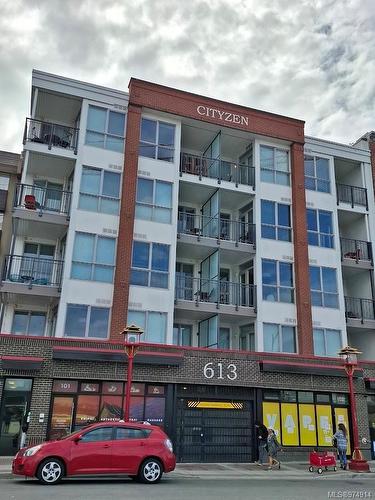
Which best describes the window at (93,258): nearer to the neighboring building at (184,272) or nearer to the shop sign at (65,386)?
the neighboring building at (184,272)

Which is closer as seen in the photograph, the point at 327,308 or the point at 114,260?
the point at 114,260

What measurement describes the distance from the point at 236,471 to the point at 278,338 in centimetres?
808

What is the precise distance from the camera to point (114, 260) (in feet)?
72.1

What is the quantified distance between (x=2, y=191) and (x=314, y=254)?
54.9 ft

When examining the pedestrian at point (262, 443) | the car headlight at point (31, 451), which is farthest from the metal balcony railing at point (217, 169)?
the car headlight at point (31, 451)

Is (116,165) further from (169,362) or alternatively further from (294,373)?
(294,373)

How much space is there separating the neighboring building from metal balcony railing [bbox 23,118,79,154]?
3.6 inches

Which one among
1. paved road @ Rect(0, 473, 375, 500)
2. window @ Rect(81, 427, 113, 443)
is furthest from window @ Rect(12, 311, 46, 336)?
window @ Rect(81, 427, 113, 443)

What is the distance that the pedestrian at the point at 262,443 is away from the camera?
1833 centimetres

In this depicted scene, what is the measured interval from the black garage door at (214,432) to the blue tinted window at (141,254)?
6.24 m

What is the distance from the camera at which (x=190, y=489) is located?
1208cm

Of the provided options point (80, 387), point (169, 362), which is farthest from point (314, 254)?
point (80, 387)

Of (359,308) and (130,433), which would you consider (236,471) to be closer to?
(130,433)

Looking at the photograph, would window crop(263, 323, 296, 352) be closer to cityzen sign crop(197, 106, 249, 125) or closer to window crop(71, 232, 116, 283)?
window crop(71, 232, 116, 283)
